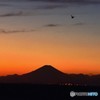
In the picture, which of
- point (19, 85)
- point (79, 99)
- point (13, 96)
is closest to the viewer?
point (79, 99)

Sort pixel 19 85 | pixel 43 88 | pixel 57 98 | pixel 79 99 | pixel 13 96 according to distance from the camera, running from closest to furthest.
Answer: pixel 79 99 → pixel 57 98 → pixel 13 96 → pixel 43 88 → pixel 19 85

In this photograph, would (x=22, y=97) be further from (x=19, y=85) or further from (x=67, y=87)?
(x=19, y=85)

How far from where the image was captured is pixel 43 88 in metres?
99.2

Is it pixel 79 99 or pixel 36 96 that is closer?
pixel 79 99

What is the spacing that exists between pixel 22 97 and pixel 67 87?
6696mm

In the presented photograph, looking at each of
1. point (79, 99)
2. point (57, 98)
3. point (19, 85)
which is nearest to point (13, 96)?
point (57, 98)

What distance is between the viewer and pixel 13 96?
85.2m

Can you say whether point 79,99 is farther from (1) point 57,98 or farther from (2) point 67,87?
(2) point 67,87

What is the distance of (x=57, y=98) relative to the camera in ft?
262

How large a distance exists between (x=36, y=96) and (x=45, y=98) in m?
3.66

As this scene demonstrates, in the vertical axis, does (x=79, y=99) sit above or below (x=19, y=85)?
below

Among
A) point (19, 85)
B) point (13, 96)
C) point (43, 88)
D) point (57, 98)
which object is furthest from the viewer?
point (19, 85)

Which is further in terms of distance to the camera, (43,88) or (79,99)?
(43,88)

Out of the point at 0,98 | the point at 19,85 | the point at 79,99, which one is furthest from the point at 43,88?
the point at 79,99
